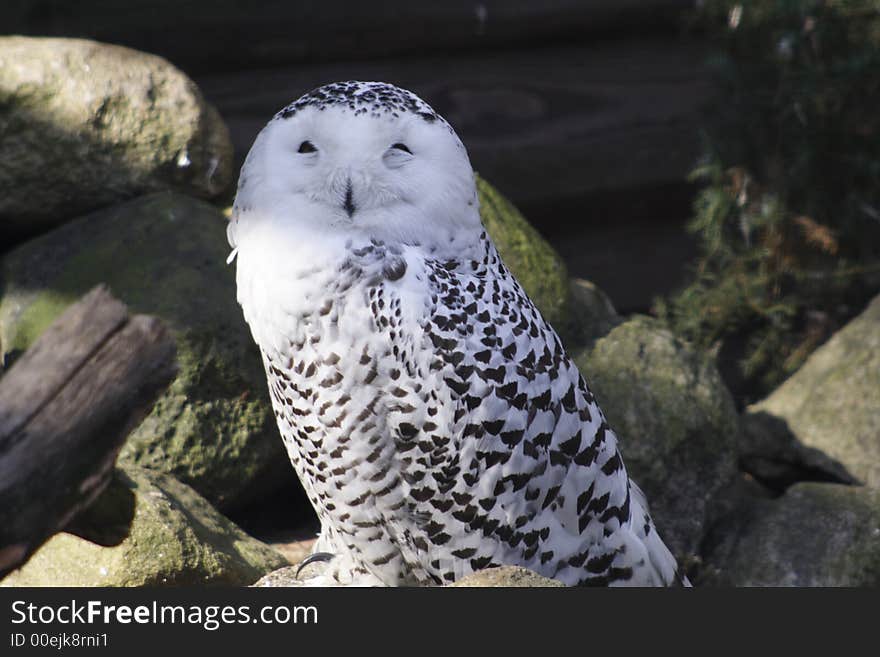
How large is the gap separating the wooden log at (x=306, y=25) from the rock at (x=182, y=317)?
0.69m

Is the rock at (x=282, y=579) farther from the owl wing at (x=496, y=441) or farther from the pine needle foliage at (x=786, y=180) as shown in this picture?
the pine needle foliage at (x=786, y=180)

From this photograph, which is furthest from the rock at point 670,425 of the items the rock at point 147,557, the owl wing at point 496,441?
the rock at point 147,557

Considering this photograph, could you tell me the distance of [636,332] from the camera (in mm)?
3217

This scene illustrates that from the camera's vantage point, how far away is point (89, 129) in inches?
122

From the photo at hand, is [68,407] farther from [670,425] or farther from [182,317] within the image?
[670,425]

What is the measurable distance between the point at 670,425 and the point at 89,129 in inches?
76.2

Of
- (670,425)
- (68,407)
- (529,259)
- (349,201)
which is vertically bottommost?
(670,425)

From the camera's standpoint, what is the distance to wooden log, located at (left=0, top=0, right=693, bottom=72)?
3.41 meters

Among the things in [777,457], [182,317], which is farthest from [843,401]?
[182,317]

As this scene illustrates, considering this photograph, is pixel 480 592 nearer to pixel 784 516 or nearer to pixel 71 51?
pixel 784 516

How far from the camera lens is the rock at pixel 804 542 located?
2863 mm

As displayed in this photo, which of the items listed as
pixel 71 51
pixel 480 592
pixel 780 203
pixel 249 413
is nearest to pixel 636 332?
pixel 780 203

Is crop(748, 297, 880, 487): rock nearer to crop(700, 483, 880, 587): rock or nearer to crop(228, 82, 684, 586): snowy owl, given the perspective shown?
crop(700, 483, 880, 587): rock

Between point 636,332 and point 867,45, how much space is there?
4.66ft
